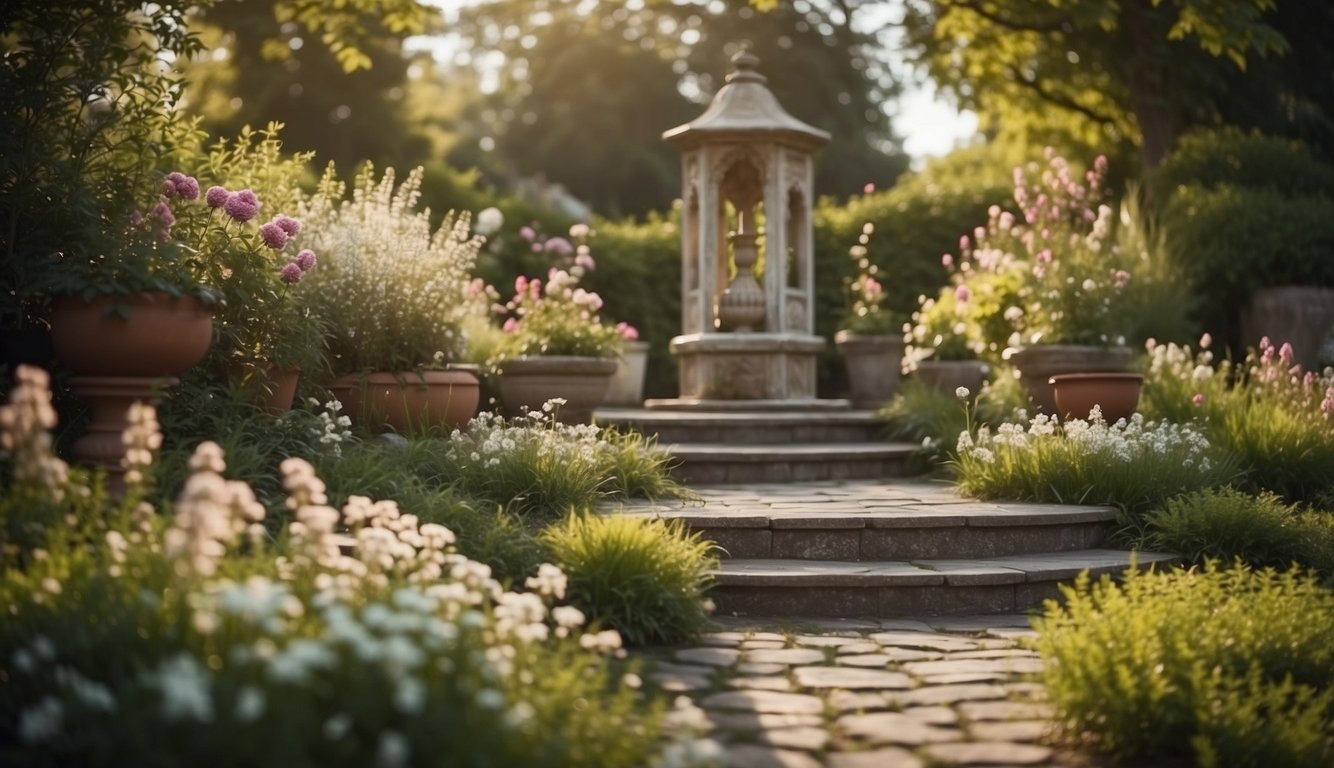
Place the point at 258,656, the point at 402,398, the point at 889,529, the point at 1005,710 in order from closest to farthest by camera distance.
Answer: the point at 258,656, the point at 1005,710, the point at 889,529, the point at 402,398

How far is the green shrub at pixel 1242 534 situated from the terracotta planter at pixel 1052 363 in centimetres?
230

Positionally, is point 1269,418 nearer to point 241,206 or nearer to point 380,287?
point 380,287

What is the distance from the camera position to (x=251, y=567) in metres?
3.14

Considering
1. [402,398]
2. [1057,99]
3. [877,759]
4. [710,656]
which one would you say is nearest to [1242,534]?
[710,656]

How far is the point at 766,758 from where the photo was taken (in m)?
3.03

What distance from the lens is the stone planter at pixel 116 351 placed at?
4.27 metres

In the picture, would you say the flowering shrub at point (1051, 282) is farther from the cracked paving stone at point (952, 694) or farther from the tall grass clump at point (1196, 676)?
the cracked paving stone at point (952, 694)

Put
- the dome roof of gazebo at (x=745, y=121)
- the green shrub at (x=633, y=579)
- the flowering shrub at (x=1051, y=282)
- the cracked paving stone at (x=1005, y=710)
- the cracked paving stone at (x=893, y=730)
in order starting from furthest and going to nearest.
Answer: the dome roof of gazebo at (x=745, y=121), the flowering shrub at (x=1051, y=282), the green shrub at (x=633, y=579), the cracked paving stone at (x=1005, y=710), the cracked paving stone at (x=893, y=730)

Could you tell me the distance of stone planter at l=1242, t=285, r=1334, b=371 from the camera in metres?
9.86

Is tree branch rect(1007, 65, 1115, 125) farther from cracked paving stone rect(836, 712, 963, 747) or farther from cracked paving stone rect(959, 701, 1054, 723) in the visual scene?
cracked paving stone rect(836, 712, 963, 747)

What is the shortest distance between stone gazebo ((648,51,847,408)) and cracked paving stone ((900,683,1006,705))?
5198 millimetres

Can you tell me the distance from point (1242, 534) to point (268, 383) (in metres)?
4.21

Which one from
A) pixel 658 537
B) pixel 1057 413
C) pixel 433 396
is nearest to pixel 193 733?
pixel 658 537

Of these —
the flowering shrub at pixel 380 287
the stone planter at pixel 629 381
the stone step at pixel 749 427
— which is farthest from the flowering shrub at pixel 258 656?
the stone planter at pixel 629 381
